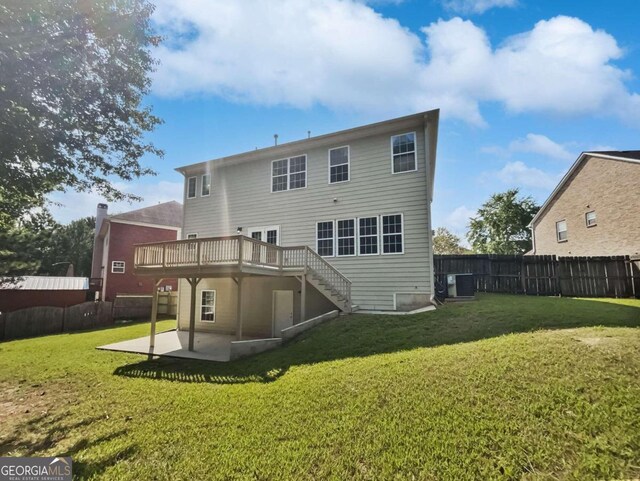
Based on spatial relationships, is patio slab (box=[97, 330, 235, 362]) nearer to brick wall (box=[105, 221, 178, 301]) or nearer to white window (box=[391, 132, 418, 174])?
white window (box=[391, 132, 418, 174])

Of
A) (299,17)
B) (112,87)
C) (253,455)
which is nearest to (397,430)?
(253,455)

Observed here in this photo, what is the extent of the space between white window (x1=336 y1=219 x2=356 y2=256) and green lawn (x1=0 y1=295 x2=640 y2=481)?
4.78 metres

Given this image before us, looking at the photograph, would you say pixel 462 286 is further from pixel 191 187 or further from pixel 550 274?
pixel 191 187

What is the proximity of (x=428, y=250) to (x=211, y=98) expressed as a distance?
10.2m

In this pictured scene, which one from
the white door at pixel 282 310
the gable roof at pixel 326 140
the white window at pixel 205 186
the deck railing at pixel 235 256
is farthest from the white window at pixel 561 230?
the white window at pixel 205 186

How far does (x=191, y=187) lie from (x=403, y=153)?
10.8 meters

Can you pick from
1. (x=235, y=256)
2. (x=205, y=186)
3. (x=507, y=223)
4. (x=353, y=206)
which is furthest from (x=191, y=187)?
(x=507, y=223)

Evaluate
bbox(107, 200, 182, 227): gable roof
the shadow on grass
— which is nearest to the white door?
the shadow on grass

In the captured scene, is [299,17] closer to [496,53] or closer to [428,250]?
[496,53]

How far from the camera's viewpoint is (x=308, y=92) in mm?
11328

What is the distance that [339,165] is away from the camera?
13.1 m

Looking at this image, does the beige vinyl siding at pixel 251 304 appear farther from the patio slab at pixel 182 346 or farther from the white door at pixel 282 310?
the patio slab at pixel 182 346

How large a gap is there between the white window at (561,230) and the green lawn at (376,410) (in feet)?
47.0

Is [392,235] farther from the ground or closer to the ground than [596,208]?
closer to the ground
